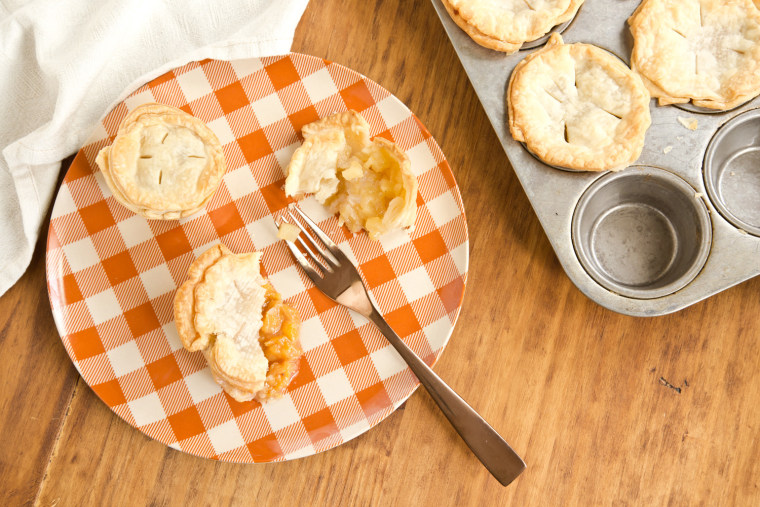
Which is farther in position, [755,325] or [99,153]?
[755,325]

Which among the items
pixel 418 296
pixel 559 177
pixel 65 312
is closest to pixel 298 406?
pixel 418 296

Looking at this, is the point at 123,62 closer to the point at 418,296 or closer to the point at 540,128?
the point at 418,296

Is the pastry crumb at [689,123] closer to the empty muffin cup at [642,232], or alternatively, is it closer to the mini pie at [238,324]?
the empty muffin cup at [642,232]

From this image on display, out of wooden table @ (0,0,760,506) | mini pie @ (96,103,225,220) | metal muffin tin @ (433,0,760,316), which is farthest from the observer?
wooden table @ (0,0,760,506)

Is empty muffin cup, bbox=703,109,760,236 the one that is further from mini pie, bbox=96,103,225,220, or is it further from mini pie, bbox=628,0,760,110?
mini pie, bbox=96,103,225,220

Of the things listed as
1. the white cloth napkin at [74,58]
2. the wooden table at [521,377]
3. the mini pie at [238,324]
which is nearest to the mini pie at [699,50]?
the wooden table at [521,377]

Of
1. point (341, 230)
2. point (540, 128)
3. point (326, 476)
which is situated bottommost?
point (326, 476)

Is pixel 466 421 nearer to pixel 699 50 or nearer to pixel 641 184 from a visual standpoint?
pixel 641 184

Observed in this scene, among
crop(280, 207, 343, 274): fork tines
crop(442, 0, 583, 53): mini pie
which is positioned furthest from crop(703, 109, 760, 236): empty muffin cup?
crop(280, 207, 343, 274): fork tines
